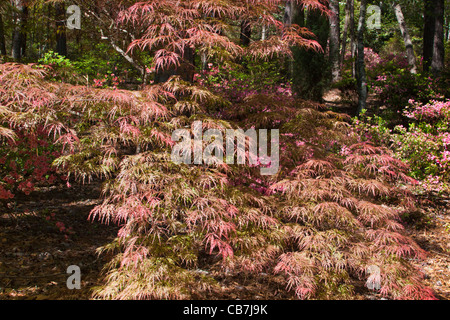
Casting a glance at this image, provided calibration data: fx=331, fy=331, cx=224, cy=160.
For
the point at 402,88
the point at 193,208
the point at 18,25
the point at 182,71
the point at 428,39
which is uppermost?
the point at 428,39

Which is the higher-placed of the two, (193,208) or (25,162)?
(25,162)

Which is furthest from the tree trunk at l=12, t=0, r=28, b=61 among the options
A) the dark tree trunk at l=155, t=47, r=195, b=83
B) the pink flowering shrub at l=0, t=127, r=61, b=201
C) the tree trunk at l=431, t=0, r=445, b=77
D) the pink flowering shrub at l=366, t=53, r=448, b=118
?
the tree trunk at l=431, t=0, r=445, b=77

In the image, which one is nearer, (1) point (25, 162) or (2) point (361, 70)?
(1) point (25, 162)

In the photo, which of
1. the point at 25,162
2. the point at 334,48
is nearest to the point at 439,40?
the point at 334,48

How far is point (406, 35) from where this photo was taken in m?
11.2

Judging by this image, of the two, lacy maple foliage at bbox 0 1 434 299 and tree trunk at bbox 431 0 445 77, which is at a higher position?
tree trunk at bbox 431 0 445 77

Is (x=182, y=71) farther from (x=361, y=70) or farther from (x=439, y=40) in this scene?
(x=439, y=40)

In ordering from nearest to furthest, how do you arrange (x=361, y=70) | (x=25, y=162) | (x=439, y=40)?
(x=25, y=162) → (x=361, y=70) → (x=439, y=40)

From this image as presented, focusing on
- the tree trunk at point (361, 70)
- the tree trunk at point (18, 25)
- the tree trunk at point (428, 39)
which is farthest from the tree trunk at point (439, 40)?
the tree trunk at point (18, 25)

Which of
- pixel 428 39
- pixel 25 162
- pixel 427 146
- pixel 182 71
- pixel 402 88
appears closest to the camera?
pixel 182 71

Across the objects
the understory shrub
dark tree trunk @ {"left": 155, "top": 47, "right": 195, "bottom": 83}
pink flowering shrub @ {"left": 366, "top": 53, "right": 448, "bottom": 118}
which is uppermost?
pink flowering shrub @ {"left": 366, "top": 53, "right": 448, "bottom": 118}

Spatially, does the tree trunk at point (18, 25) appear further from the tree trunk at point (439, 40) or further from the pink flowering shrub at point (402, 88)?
the tree trunk at point (439, 40)

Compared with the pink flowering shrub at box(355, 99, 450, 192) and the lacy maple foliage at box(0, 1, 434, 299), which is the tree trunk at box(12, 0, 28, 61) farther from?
the pink flowering shrub at box(355, 99, 450, 192)

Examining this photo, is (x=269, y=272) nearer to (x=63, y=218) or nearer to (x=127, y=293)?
(x=127, y=293)
